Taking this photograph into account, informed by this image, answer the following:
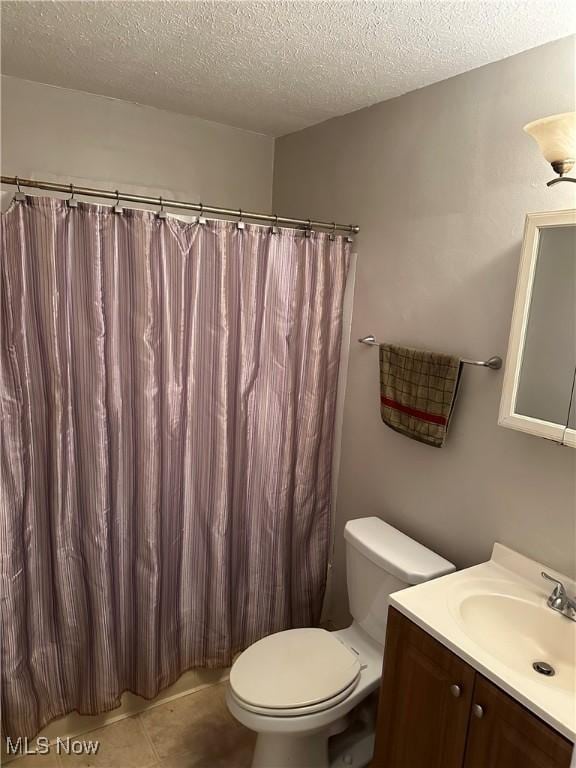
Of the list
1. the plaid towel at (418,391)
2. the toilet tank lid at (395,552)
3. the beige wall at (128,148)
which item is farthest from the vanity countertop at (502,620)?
the beige wall at (128,148)

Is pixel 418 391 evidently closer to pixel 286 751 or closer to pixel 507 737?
pixel 507 737

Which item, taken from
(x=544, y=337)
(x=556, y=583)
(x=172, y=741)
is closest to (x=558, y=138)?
(x=544, y=337)

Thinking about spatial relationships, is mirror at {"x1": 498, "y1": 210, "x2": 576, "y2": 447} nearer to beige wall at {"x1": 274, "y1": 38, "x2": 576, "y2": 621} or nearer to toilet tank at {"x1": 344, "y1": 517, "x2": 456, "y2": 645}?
beige wall at {"x1": 274, "y1": 38, "x2": 576, "y2": 621}

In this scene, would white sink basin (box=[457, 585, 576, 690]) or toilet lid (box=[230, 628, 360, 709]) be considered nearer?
white sink basin (box=[457, 585, 576, 690])

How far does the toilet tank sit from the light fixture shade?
1.23 meters

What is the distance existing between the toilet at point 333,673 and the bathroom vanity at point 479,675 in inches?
7.0

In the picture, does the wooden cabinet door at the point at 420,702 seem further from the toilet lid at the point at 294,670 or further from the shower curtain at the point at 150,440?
the shower curtain at the point at 150,440

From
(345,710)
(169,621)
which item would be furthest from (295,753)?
(169,621)

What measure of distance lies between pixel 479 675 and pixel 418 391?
0.88m

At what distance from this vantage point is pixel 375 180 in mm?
2074

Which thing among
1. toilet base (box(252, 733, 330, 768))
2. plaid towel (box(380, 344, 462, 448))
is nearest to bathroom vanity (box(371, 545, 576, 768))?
toilet base (box(252, 733, 330, 768))

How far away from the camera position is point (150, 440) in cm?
187

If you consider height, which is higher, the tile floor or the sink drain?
the sink drain

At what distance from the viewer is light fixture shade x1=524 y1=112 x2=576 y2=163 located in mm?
1212
